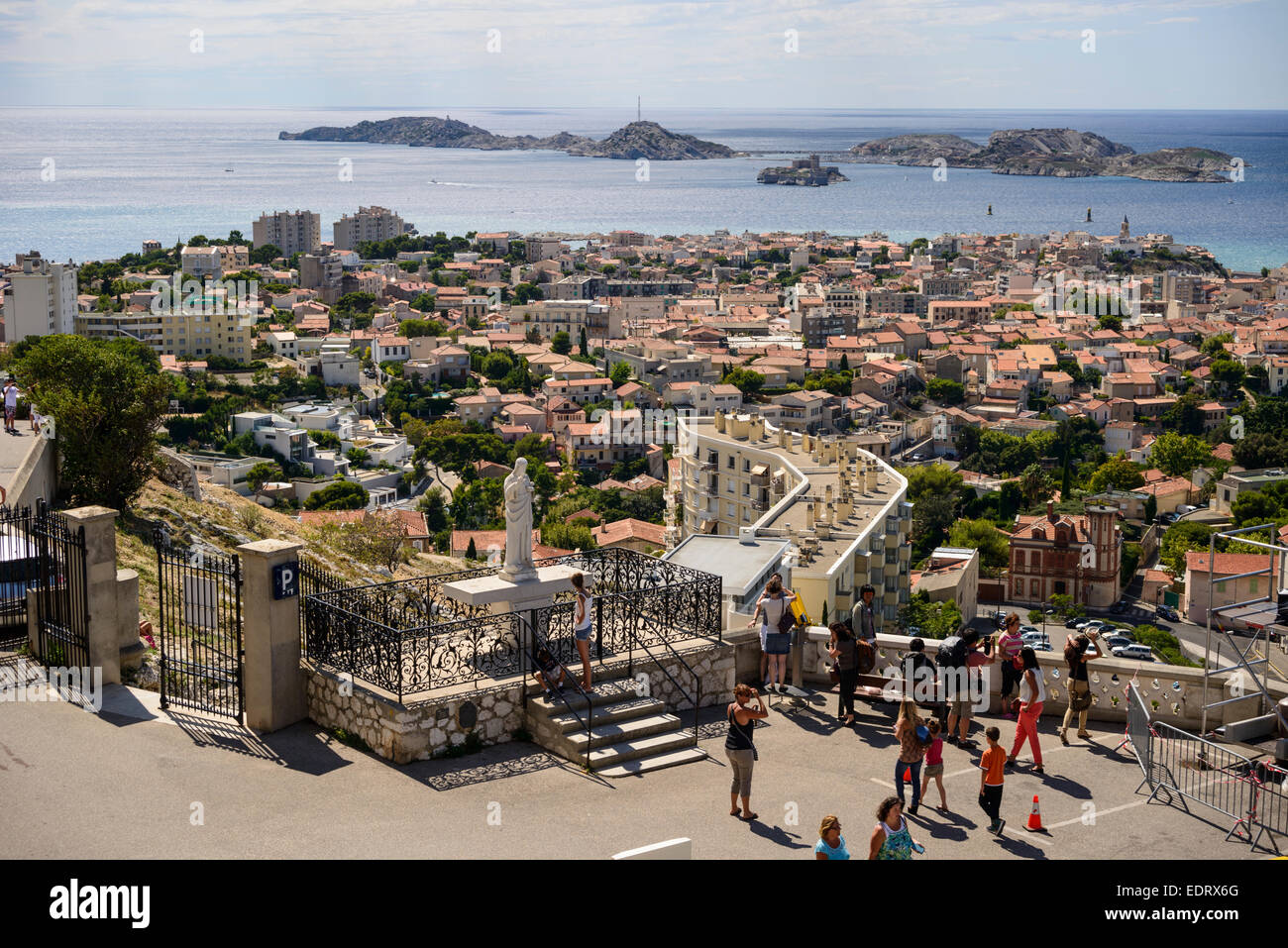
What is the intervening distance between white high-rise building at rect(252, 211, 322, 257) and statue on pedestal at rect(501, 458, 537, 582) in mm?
135414

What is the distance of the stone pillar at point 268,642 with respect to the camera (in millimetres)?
7793

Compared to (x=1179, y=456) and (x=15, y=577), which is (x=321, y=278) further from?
(x=15, y=577)

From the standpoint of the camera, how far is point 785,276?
140 meters

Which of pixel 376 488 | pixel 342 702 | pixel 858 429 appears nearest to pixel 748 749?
pixel 342 702

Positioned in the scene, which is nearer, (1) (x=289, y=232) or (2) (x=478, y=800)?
(2) (x=478, y=800)

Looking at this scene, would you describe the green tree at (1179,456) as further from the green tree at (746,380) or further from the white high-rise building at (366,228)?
the white high-rise building at (366,228)

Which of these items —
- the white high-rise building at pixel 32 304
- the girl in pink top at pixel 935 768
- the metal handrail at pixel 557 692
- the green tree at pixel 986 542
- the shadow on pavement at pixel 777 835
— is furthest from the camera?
the white high-rise building at pixel 32 304

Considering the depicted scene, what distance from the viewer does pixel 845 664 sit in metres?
8.27

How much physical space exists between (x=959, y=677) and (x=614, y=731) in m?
2.11

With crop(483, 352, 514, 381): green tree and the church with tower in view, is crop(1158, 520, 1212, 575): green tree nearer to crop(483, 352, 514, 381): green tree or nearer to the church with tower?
the church with tower

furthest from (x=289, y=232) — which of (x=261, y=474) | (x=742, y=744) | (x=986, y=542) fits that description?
(x=742, y=744)

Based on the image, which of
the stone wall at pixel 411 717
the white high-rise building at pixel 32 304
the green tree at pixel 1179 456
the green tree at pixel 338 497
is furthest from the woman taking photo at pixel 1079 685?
the green tree at pixel 1179 456

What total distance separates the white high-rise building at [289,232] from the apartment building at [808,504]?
104 meters

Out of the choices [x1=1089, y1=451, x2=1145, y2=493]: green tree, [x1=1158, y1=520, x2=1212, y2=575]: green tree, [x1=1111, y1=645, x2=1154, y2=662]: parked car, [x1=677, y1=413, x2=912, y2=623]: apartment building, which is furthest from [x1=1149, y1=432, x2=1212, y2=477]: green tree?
[x1=1111, y1=645, x2=1154, y2=662]: parked car
